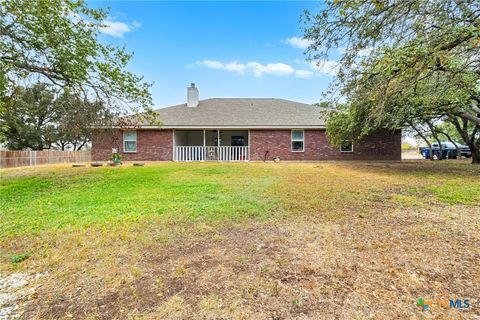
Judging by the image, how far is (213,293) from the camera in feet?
7.38

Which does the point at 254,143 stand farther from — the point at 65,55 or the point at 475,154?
the point at 475,154

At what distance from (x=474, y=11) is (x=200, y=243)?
19.0 ft

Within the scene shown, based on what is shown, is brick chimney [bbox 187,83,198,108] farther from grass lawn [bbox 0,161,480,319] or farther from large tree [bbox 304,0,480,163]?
large tree [bbox 304,0,480,163]

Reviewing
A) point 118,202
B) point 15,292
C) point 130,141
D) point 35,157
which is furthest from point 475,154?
point 35,157

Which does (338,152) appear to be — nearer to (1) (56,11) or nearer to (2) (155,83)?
(2) (155,83)

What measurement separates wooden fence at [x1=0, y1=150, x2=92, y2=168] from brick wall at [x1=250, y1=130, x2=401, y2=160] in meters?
15.0

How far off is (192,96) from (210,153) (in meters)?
4.98

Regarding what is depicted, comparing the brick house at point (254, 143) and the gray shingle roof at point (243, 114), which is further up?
the gray shingle roof at point (243, 114)

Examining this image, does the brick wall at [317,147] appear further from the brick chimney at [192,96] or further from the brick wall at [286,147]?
the brick chimney at [192,96]

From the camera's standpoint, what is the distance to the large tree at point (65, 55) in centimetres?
681

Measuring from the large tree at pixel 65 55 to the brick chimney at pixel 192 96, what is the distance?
10.5 meters

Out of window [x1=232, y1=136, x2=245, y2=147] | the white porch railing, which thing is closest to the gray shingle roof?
the white porch railing

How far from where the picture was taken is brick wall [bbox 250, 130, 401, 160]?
16453 mm

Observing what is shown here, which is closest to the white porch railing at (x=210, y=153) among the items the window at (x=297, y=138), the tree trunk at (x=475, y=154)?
the window at (x=297, y=138)
